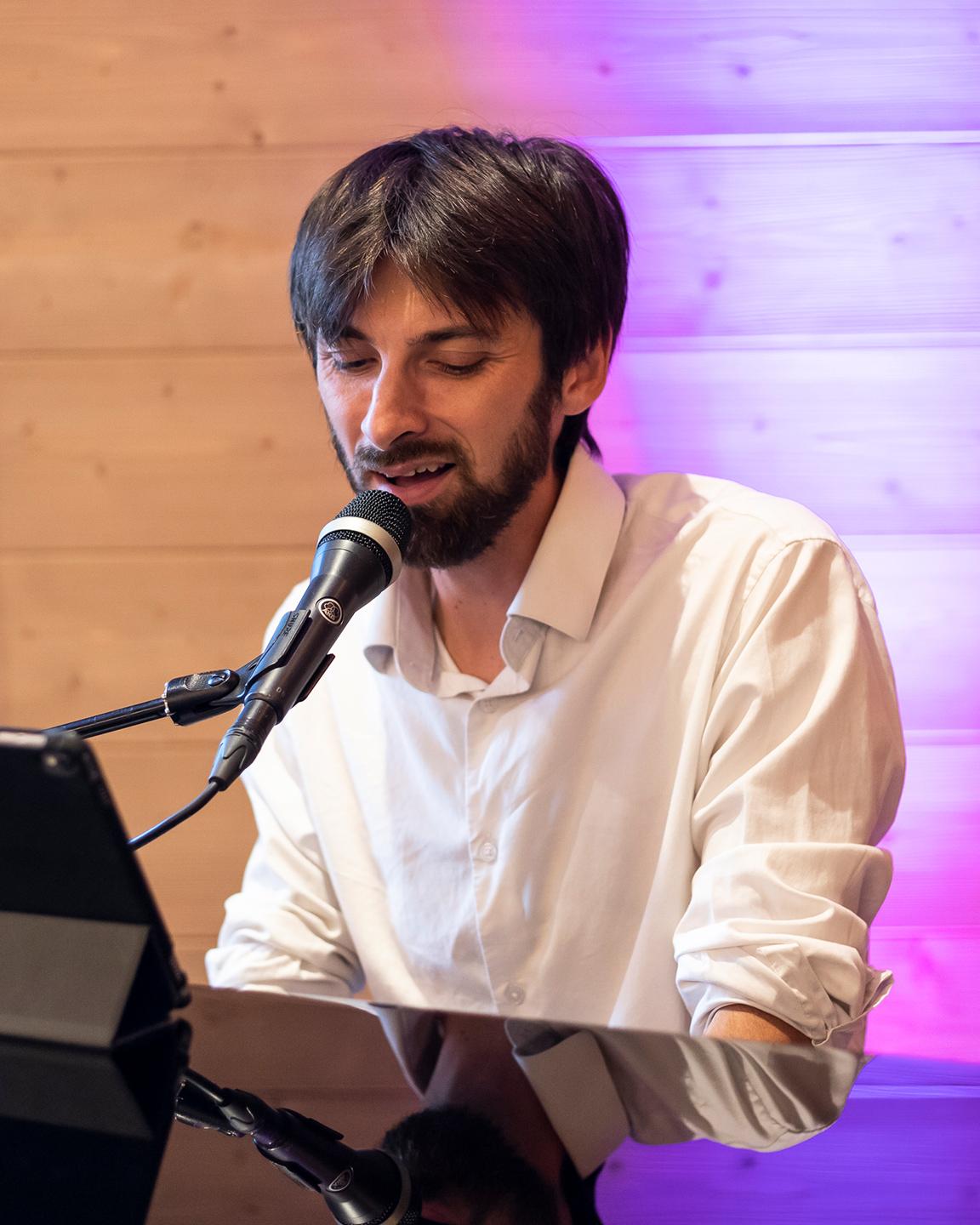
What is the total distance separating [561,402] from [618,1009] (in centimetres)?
67

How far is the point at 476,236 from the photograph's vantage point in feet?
4.47

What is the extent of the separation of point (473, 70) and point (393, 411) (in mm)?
866

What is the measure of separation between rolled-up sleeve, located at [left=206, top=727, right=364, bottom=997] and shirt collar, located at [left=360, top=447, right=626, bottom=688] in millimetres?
218

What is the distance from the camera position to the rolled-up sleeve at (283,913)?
4.75ft

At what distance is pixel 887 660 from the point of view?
4.39 feet

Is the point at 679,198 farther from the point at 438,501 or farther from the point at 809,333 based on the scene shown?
the point at 438,501

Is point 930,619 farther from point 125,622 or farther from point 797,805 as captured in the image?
point 125,622

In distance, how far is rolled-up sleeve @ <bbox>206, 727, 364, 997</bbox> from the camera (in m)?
1.45

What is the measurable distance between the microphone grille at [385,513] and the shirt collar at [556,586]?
0.36 meters

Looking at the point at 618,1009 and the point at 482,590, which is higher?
the point at 482,590

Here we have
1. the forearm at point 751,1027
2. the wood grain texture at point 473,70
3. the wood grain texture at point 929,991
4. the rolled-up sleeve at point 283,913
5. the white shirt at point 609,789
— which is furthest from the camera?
the wood grain texture at point 929,991

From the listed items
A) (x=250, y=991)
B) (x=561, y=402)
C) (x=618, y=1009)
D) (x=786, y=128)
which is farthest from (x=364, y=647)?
(x=786, y=128)

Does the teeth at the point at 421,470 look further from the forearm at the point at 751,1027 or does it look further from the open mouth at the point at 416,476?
the forearm at the point at 751,1027

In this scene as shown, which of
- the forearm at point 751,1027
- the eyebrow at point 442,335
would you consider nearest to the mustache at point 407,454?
the eyebrow at point 442,335
